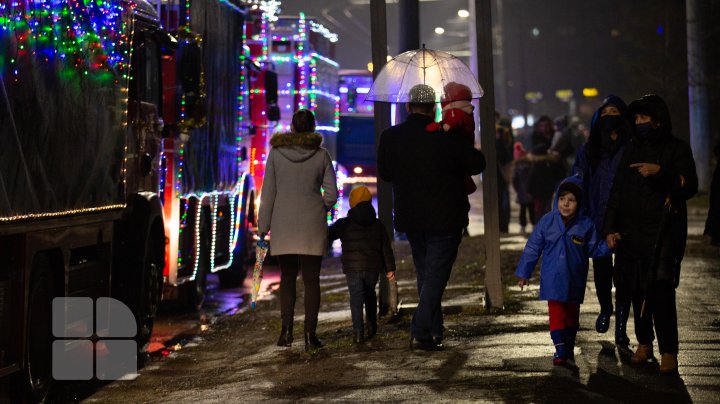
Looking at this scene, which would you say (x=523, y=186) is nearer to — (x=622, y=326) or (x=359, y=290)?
(x=359, y=290)

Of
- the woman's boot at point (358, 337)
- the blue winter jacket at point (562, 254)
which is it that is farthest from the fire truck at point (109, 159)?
the blue winter jacket at point (562, 254)

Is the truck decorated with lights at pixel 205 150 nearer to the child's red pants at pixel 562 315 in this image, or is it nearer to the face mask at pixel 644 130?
the child's red pants at pixel 562 315

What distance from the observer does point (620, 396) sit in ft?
27.5

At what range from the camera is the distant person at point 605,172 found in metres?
10.4

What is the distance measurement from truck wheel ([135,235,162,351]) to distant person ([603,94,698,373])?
3782 millimetres

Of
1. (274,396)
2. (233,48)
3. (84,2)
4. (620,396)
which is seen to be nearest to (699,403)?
(620,396)

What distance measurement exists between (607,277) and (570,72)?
3739 inches

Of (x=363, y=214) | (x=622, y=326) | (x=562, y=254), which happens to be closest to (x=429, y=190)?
(x=363, y=214)

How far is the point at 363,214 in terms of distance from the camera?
438 inches

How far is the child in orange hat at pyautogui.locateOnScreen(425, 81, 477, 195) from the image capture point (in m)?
10.5

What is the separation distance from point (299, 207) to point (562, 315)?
7.60 ft

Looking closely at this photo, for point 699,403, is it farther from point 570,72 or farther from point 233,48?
point 570,72

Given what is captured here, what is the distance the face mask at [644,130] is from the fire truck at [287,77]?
32.6 ft

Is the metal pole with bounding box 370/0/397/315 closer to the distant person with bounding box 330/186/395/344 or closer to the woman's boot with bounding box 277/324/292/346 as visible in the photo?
the distant person with bounding box 330/186/395/344
